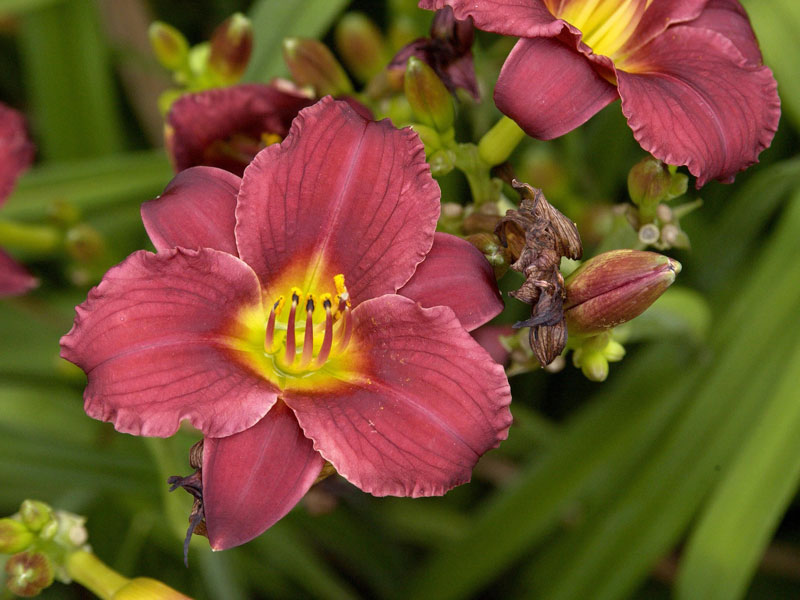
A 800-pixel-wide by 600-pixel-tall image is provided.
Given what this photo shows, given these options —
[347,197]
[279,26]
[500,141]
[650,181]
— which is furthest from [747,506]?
[279,26]

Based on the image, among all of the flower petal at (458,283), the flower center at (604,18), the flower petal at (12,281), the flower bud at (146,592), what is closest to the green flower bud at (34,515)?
the flower bud at (146,592)

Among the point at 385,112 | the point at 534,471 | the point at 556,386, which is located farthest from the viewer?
the point at 556,386

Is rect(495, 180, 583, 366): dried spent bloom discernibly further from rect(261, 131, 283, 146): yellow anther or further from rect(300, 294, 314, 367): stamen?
rect(261, 131, 283, 146): yellow anther

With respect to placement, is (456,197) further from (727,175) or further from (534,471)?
(727,175)

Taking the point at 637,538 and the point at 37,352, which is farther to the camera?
the point at 37,352

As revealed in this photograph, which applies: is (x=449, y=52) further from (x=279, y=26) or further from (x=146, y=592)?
(x=146, y=592)

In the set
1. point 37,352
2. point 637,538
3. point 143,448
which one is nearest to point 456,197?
point 637,538

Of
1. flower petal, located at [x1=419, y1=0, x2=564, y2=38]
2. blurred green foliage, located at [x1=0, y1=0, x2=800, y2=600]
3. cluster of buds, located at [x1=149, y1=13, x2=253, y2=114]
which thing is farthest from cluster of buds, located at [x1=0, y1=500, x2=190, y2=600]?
flower petal, located at [x1=419, y1=0, x2=564, y2=38]
